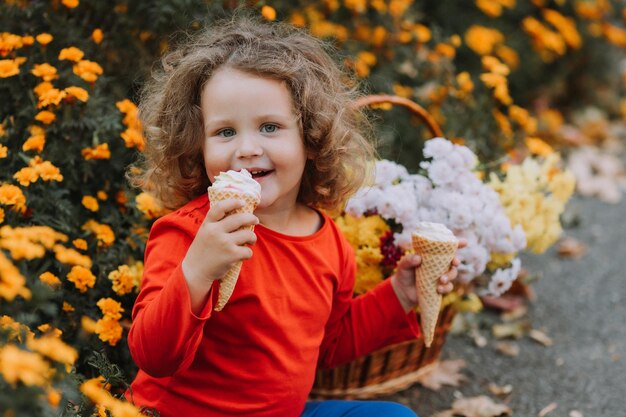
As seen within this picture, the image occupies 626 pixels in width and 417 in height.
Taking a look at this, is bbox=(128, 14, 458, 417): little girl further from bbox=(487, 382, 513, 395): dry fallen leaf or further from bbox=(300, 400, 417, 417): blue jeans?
bbox=(487, 382, 513, 395): dry fallen leaf

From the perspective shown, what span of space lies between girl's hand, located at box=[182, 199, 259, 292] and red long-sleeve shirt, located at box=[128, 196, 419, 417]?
83 mm

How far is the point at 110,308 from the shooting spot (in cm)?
203

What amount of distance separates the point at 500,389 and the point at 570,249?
1.51m

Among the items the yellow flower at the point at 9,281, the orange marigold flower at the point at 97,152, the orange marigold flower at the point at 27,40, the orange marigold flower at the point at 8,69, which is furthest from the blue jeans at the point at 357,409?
the orange marigold flower at the point at 27,40

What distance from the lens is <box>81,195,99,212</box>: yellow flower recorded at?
2238 mm

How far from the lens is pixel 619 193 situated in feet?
15.9

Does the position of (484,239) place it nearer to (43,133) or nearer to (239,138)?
(239,138)

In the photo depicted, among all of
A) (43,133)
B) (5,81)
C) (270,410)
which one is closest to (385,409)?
(270,410)

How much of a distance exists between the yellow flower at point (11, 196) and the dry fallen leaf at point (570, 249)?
2.96 m

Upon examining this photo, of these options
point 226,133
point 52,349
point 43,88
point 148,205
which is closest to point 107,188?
point 148,205

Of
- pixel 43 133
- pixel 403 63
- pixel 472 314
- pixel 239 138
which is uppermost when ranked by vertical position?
pixel 239 138

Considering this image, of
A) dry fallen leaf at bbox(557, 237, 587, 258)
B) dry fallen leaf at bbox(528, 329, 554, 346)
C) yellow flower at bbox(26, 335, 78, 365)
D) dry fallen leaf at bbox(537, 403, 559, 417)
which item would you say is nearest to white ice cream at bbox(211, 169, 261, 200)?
yellow flower at bbox(26, 335, 78, 365)

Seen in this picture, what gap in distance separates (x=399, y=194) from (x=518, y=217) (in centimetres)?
50

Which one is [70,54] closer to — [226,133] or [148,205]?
[148,205]
